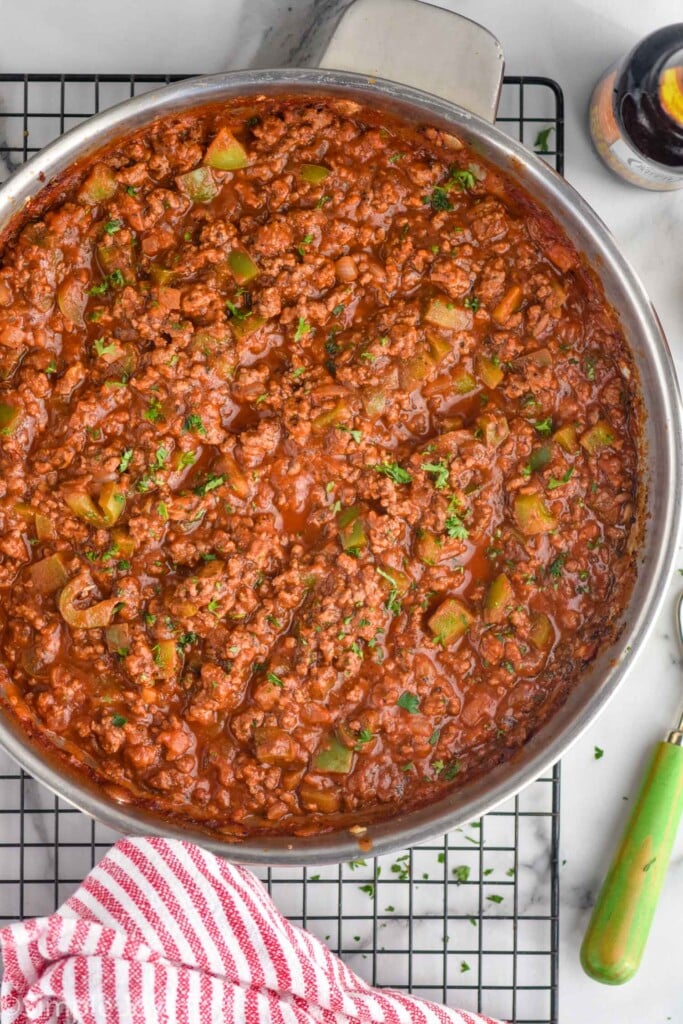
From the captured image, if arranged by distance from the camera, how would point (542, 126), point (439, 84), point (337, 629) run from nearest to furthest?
point (439, 84)
point (337, 629)
point (542, 126)

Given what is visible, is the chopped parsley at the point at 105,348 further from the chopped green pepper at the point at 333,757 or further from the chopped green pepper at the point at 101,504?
the chopped green pepper at the point at 333,757

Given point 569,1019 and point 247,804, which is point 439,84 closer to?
point 247,804

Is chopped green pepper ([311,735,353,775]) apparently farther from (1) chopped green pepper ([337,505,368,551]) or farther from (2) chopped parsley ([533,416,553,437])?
(2) chopped parsley ([533,416,553,437])

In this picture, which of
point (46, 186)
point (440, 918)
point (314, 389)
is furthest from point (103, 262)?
point (440, 918)

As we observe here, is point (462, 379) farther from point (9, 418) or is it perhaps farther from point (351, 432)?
point (9, 418)

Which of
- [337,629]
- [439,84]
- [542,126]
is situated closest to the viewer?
[439,84]

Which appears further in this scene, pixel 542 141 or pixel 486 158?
pixel 542 141

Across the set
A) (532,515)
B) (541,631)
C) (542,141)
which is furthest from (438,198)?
(541,631)
